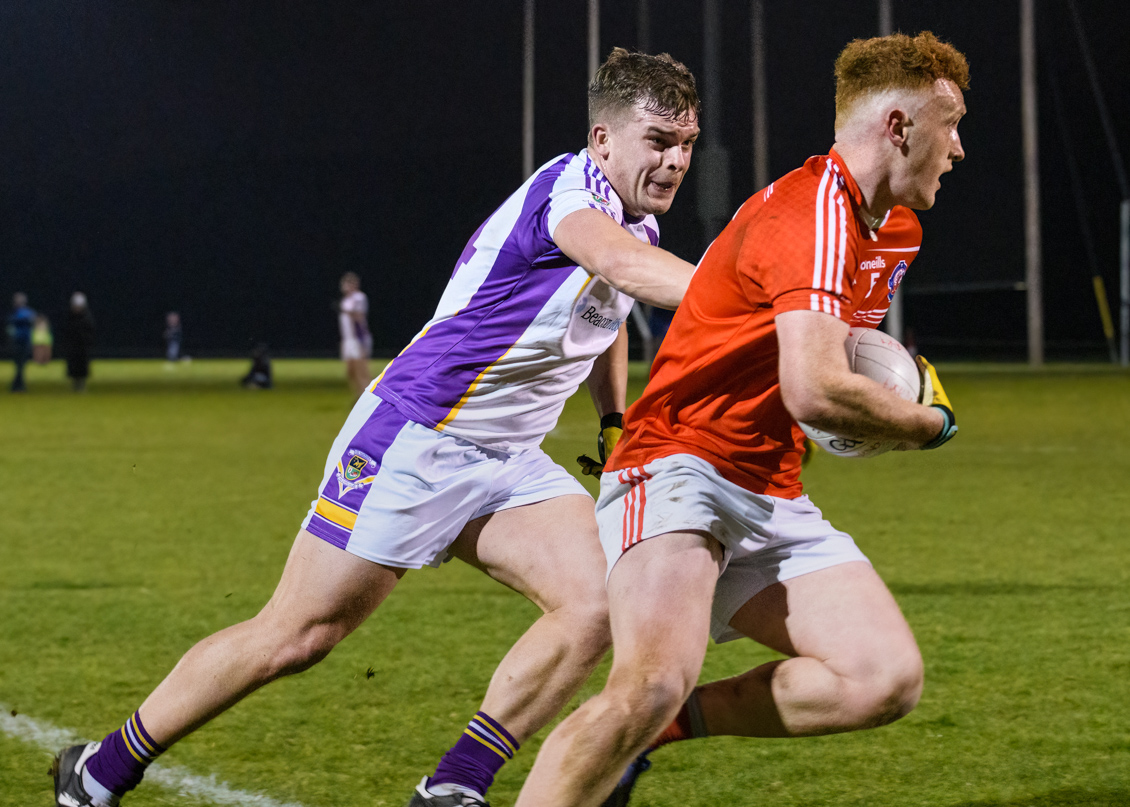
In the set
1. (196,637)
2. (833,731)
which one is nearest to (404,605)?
(196,637)

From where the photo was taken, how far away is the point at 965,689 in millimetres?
4945

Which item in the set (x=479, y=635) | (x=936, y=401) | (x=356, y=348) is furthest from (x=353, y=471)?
(x=356, y=348)

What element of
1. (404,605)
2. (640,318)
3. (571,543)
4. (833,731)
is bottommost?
(640,318)

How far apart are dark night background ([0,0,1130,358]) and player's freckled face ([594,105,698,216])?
2435cm

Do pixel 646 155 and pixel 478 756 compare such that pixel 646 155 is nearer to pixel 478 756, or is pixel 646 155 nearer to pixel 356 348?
pixel 478 756

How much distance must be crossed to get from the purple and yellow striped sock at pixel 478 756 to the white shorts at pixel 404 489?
17.7 inches

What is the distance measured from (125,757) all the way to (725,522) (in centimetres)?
164

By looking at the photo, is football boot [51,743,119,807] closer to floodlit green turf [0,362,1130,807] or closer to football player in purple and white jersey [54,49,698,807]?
football player in purple and white jersey [54,49,698,807]

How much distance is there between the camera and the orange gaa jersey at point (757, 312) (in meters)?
2.74

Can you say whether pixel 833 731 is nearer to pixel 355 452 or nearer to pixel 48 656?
pixel 355 452

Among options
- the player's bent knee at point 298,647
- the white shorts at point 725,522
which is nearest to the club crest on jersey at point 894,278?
the white shorts at point 725,522

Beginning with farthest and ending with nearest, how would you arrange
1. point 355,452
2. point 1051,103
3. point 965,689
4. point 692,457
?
1. point 1051,103
2. point 965,689
3. point 355,452
4. point 692,457

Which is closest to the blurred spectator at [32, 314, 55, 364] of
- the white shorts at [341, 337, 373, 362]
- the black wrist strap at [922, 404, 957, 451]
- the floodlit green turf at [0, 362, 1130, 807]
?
the white shorts at [341, 337, 373, 362]

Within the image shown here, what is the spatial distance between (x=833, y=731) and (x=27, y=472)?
10755 mm
